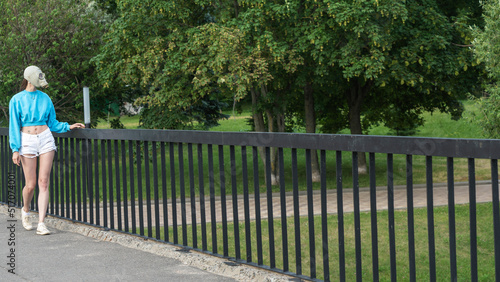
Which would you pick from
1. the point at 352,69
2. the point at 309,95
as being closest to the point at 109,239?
the point at 352,69

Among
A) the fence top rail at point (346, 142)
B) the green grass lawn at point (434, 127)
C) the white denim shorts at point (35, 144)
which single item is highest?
the fence top rail at point (346, 142)

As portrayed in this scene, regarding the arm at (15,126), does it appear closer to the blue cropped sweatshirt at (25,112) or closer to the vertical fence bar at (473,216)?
the blue cropped sweatshirt at (25,112)

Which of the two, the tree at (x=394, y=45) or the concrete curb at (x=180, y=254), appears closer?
the concrete curb at (x=180, y=254)

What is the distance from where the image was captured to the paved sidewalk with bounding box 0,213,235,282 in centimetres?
438

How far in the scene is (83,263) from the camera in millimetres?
4766

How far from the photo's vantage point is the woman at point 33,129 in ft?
19.6

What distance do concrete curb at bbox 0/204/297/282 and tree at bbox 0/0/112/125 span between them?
14.2 metres

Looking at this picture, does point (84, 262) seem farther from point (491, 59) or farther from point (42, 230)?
point (491, 59)

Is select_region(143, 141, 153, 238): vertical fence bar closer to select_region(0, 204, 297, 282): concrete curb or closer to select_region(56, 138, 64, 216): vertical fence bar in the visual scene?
select_region(0, 204, 297, 282): concrete curb

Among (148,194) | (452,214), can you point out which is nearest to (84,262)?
(148,194)

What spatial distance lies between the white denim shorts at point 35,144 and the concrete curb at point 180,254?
775mm

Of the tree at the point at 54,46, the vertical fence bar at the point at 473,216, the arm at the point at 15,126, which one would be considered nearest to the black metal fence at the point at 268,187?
the vertical fence bar at the point at 473,216

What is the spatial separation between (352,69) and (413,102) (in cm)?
828

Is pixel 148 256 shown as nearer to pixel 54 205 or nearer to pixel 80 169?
pixel 80 169
